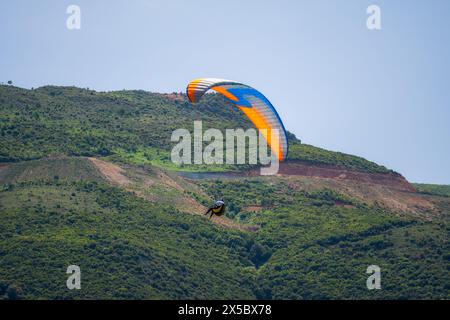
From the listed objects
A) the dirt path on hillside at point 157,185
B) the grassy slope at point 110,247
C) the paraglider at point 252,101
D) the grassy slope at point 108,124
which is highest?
the grassy slope at point 108,124

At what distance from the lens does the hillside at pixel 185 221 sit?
89438mm

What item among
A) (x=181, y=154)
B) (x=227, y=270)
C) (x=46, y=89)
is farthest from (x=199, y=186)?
(x=46, y=89)

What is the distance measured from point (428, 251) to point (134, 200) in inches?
952

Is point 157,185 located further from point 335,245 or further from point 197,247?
point 335,245

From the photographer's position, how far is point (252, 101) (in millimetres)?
70312

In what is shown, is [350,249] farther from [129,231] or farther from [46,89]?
[46,89]

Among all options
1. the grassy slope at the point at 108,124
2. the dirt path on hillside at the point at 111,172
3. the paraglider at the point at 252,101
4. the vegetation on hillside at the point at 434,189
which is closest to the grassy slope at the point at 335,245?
the dirt path on hillside at the point at 111,172

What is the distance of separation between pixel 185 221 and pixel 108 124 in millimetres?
32207

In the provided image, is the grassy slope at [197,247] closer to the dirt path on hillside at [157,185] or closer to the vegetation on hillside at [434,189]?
the dirt path on hillside at [157,185]

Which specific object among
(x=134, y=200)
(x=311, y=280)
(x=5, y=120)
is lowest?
(x=311, y=280)

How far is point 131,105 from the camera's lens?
144 m

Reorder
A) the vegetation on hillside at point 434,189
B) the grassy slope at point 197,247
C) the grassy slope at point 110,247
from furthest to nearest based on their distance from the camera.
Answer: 1. the vegetation on hillside at point 434,189
2. the grassy slope at point 197,247
3. the grassy slope at point 110,247

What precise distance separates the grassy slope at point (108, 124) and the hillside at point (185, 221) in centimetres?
28

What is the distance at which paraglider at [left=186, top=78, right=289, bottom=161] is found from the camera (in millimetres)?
68938
